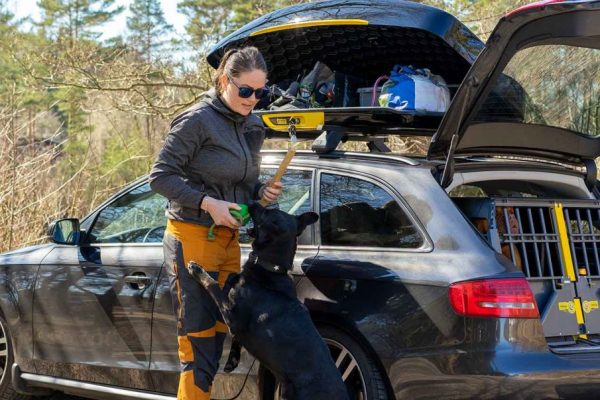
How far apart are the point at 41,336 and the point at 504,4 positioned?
7.67 m

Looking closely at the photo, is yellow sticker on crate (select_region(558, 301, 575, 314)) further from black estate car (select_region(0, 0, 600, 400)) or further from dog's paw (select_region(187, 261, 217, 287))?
dog's paw (select_region(187, 261, 217, 287))

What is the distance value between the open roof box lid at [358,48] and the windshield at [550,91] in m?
0.40

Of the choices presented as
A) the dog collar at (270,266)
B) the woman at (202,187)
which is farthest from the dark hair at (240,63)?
the dog collar at (270,266)

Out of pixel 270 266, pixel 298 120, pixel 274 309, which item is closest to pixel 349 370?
pixel 274 309

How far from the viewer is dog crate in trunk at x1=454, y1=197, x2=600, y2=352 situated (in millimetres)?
3777

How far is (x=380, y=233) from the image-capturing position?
12.6 feet

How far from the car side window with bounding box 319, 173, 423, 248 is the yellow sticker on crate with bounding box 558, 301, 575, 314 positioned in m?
0.77

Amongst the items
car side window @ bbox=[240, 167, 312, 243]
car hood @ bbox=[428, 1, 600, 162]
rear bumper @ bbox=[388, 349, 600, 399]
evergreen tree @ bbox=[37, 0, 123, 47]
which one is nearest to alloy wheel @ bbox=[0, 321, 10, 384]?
car side window @ bbox=[240, 167, 312, 243]

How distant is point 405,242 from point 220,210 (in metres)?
0.87

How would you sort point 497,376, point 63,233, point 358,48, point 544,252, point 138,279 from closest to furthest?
point 497,376
point 544,252
point 138,279
point 63,233
point 358,48

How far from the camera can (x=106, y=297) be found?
15.4 feet

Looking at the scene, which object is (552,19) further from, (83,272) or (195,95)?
(195,95)

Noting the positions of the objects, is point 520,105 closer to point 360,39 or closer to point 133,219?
point 360,39

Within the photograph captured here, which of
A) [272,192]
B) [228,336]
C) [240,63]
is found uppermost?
[240,63]
